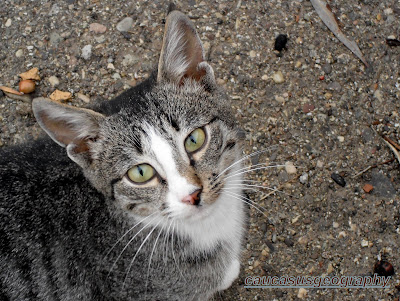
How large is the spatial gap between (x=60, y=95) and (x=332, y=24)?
256 cm

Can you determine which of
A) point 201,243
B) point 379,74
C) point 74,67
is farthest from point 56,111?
point 379,74

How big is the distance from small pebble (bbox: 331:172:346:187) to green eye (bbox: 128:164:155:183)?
1869 mm

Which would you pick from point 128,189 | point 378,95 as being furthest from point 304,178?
point 128,189

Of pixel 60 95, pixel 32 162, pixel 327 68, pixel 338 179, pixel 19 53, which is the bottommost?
pixel 338 179

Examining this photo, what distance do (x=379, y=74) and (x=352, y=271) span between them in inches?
68.5

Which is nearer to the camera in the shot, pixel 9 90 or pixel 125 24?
pixel 9 90

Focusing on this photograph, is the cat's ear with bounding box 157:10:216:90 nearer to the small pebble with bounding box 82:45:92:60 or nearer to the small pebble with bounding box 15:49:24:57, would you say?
the small pebble with bounding box 82:45:92:60

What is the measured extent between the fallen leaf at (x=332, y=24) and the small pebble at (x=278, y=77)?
25.6 inches

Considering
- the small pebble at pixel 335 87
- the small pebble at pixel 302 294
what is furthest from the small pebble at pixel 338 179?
the small pebble at pixel 302 294

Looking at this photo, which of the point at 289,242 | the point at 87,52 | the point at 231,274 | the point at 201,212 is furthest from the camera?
the point at 87,52

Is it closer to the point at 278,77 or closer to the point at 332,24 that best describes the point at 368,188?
the point at 278,77

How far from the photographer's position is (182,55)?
8.94 ft

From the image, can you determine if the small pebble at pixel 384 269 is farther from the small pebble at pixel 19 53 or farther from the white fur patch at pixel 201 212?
the small pebble at pixel 19 53

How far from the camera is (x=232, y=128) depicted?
112 inches
